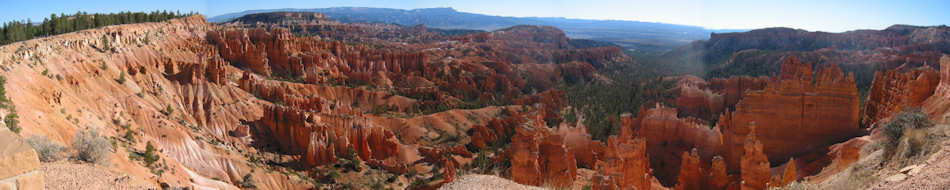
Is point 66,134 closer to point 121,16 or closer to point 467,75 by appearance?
point 121,16

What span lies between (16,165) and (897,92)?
3198cm

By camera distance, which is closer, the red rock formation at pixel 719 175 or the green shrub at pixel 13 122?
the green shrub at pixel 13 122

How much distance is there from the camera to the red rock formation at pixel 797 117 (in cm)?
2198

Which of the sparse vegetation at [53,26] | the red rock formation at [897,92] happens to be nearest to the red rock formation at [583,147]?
the red rock formation at [897,92]

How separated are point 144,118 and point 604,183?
72.6ft

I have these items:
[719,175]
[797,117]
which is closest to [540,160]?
[719,175]

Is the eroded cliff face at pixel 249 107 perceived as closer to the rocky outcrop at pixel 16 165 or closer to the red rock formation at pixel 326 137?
the red rock formation at pixel 326 137

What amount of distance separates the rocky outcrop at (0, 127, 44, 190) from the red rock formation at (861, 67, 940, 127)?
27481 mm

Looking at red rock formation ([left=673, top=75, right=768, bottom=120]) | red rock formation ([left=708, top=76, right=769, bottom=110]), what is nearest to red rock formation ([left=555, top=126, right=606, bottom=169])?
red rock formation ([left=673, top=75, right=768, bottom=120])

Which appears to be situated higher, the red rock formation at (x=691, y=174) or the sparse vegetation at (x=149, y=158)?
the sparse vegetation at (x=149, y=158)

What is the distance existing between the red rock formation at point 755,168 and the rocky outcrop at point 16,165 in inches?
738

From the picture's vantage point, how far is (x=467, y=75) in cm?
7331

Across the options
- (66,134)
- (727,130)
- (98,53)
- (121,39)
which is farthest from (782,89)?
(121,39)

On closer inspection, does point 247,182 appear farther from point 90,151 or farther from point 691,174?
point 691,174
